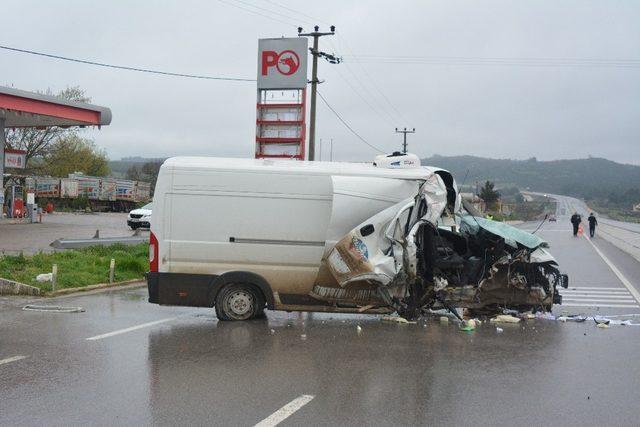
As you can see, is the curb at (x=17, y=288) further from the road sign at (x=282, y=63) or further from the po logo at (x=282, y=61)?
the po logo at (x=282, y=61)

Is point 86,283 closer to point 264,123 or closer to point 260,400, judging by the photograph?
point 260,400

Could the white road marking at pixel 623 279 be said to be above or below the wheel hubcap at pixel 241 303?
below

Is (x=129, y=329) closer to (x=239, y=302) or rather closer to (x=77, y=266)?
(x=239, y=302)

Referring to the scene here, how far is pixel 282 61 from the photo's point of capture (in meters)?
22.8

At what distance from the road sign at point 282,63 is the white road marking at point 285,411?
1758 cm

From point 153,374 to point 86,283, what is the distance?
7.41 meters

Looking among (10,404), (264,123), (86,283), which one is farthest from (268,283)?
(264,123)

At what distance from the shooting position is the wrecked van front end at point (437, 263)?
31.1ft

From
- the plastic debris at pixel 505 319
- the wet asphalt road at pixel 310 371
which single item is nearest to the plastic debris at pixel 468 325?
the wet asphalt road at pixel 310 371

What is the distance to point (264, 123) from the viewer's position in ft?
75.3

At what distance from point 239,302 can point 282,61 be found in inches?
566

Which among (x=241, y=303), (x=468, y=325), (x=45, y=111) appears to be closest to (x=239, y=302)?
(x=241, y=303)

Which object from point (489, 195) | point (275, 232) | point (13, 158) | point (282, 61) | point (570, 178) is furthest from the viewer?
point (570, 178)

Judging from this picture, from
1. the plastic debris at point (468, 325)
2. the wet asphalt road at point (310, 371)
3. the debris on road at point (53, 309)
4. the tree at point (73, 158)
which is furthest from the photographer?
the tree at point (73, 158)
